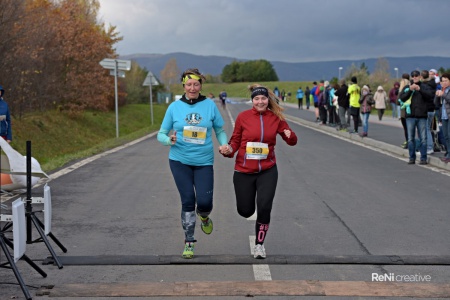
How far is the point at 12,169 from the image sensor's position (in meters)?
10.3

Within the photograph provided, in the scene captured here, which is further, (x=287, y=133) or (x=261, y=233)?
(x=287, y=133)

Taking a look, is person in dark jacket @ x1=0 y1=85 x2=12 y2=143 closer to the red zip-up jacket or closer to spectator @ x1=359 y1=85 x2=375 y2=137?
the red zip-up jacket

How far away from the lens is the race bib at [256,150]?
260 inches

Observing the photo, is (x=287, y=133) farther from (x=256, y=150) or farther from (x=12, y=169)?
(x=12, y=169)

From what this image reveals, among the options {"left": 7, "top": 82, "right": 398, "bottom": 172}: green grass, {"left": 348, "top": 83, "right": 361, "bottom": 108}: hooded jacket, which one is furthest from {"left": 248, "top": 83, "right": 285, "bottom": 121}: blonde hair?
{"left": 348, "top": 83, "right": 361, "bottom": 108}: hooded jacket

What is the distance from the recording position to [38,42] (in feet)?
102

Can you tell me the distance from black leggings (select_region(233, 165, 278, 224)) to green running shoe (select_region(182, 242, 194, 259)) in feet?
1.99

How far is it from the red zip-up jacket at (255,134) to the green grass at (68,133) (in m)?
9.87

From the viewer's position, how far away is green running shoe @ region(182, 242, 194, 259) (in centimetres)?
660

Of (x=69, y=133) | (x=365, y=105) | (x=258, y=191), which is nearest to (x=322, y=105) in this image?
(x=365, y=105)

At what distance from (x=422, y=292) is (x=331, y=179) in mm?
7491

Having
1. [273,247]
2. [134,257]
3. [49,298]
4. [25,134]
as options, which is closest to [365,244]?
[273,247]

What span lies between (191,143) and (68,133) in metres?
29.0

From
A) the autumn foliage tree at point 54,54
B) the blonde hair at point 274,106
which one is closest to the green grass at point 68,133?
the autumn foliage tree at point 54,54
